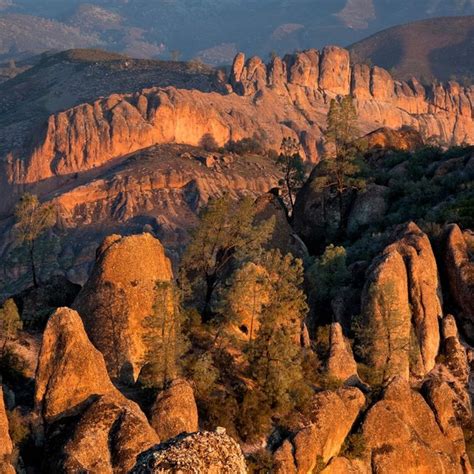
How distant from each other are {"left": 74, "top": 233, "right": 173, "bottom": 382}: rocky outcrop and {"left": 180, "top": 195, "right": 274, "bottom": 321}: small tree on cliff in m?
6.16

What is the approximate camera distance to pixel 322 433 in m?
31.3

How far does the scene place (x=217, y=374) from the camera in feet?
107

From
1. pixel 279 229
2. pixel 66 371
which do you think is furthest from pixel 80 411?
pixel 279 229

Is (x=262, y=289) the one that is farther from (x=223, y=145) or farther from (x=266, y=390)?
(x=223, y=145)

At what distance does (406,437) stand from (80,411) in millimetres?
15057

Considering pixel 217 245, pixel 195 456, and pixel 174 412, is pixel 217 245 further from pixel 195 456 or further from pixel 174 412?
pixel 195 456

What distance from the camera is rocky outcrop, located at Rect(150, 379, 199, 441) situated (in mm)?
27172

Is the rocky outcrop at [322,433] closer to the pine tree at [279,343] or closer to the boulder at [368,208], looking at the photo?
the pine tree at [279,343]

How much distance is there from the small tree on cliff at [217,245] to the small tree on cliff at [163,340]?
11.7m

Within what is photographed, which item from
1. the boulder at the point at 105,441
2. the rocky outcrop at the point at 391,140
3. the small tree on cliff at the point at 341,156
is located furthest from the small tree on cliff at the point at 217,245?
the rocky outcrop at the point at 391,140

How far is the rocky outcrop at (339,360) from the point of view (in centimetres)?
3662

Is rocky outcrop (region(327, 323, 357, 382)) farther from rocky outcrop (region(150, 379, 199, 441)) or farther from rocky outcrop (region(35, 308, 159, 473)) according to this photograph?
rocky outcrop (region(35, 308, 159, 473))

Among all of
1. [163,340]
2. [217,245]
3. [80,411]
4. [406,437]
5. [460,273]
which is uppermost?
[80,411]

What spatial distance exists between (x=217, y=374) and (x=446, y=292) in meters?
21.9
